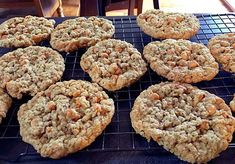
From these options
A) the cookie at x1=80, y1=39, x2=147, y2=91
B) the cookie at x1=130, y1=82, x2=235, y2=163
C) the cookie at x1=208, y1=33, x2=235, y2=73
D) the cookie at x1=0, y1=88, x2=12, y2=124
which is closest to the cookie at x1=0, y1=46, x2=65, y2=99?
the cookie at x1=0, y1=88, x2=12, y2=124

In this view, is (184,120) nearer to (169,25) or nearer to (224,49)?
(224,49)

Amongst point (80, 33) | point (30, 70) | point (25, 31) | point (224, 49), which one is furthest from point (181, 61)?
point (25, 31)

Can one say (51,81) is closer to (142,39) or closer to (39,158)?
(39,158)

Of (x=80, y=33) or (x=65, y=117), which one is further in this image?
(x=80, y=33)

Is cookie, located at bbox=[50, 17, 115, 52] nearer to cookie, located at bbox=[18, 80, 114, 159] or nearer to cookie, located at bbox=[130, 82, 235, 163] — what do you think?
cookie, located at bbox=[18, 80, 114, 159]

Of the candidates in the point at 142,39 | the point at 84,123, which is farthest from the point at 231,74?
the point at 84,123

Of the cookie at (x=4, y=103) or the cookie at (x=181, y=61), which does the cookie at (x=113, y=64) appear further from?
the cookie at (x=4, y=103)
